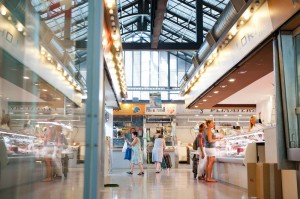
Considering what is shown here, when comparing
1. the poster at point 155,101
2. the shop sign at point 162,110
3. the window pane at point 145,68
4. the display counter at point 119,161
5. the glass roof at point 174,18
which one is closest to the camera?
the display counter at point 119,161

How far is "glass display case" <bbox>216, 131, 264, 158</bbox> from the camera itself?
7255 millimetres

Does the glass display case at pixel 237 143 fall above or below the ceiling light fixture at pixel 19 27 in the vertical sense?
below

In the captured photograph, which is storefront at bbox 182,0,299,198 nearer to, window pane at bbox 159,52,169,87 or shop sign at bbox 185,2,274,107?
shop sign at bbox 185,2,274,107

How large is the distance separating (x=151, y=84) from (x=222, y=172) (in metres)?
19.6

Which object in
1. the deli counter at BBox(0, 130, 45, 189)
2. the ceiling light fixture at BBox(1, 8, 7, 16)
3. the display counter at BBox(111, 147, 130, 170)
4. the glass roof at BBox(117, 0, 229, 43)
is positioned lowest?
the display counter at BBox(111, 147, 130, 170)

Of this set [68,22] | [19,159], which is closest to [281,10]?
[68,22]

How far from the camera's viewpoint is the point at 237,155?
809 cm

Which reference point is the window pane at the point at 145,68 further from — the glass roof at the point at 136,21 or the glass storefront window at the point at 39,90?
the glass storefront window at the point at 39,90

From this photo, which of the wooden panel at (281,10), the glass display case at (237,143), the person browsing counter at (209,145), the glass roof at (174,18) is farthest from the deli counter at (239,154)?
the glass roof at (174,18)

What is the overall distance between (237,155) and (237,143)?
386mm

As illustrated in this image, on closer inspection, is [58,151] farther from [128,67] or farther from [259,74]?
[128,67]

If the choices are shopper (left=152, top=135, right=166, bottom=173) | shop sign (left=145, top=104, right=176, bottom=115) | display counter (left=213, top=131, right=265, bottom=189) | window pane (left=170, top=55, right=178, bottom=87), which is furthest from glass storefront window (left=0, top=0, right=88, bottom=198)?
window pane (left=170, top=55, right=178, bottom=87)

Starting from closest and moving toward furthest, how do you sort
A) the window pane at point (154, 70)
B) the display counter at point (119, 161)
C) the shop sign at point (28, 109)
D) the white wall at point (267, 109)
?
the shop sign at point (28, 109) < the white wall at point (267, 109) < the display counter at point (119, 161) < the window pane at point (154, 70)

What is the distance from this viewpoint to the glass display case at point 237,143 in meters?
7.26
